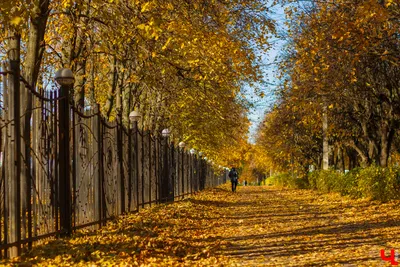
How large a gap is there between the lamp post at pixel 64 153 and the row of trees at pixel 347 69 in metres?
5.93

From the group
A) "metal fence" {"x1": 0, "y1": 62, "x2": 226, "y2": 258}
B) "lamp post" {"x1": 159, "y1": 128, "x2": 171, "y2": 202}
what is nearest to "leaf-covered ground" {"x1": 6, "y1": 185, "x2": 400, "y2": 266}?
"metal fence" {"x1": 0, "y1": 62, "x2": 226, "y2": 258}

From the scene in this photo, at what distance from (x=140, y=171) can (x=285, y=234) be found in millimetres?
6098

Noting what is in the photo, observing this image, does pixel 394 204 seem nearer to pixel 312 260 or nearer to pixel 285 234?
pixel 285 234

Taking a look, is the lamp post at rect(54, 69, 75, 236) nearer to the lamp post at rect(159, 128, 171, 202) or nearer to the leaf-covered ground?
the leaf-covered ground

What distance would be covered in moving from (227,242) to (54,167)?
362 centimetres

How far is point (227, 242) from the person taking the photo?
35.0ft

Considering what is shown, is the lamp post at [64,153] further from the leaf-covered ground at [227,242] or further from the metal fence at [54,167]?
the leaf-covered ground at [227,242]

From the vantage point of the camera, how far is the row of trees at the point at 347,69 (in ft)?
46.9

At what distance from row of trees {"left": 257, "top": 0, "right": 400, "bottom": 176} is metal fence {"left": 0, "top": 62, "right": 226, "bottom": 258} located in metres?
5.82

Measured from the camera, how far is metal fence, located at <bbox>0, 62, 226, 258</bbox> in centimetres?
720

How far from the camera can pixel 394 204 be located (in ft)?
60.2

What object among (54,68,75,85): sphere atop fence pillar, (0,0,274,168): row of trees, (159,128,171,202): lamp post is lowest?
(159,128,171,202): lamp post

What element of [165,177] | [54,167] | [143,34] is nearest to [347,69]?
[165,177]

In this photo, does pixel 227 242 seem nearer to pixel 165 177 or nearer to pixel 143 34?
pixel 143 34
